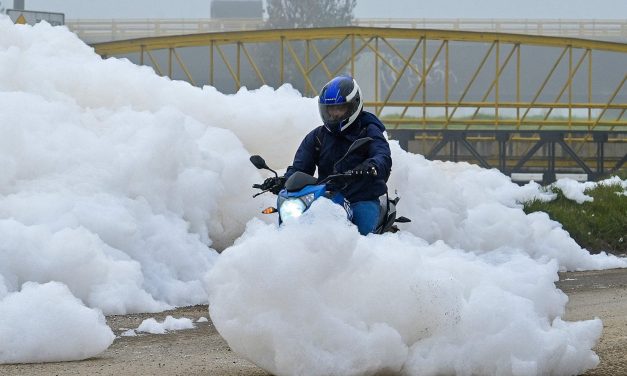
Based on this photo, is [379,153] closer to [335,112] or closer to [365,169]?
[365,169]

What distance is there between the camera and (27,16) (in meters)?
35.4

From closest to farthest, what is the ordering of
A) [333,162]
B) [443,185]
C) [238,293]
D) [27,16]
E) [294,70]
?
1. [238,293]
2. [333,162]
3. [443,185]
4. [27,16]
5. [294,70]

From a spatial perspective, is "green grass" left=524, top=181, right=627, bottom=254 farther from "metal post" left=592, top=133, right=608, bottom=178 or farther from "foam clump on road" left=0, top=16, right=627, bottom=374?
"metal post" left=592, top=133, right=608, bottom=178

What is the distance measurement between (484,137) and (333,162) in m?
33.5

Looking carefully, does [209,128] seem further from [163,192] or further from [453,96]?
[453,96]

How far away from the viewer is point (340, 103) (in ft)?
30.5

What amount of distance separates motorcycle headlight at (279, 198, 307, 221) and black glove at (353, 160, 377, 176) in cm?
53

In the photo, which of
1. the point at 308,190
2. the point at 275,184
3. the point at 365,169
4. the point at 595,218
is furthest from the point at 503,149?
the point at 308,190

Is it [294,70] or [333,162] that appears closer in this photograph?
[333,162]

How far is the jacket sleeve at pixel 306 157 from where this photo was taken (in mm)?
9539

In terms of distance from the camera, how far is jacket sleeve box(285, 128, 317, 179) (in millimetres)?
9539

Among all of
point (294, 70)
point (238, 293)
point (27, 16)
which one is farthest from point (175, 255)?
point (294, 70)

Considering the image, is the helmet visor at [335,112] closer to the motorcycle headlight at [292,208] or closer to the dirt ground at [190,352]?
the motorcycle headlight at [292,208]

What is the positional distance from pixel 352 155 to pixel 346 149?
0.13 meters
